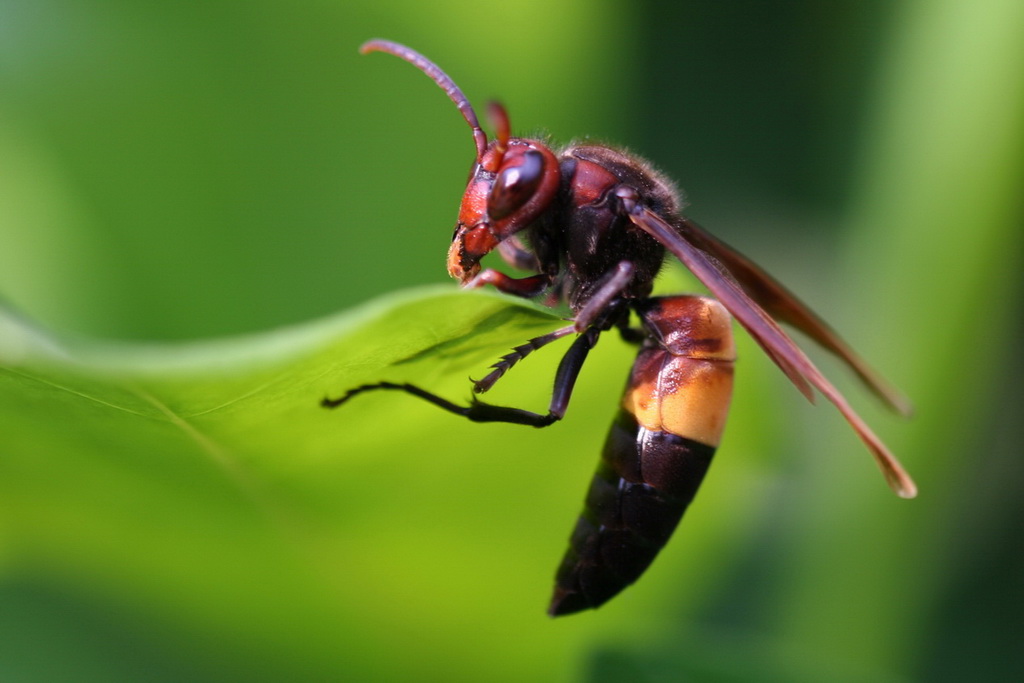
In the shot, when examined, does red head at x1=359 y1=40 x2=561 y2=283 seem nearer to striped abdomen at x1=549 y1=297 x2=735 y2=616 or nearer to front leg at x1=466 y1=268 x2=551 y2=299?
front leg at x1=466 y1=268 x2=551 y2=299

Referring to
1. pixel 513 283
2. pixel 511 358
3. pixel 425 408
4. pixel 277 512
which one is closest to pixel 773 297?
pixel 513 283

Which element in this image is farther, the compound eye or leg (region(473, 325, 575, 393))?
the compound eye

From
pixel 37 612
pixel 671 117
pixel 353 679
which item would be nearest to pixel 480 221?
pixel 353 679

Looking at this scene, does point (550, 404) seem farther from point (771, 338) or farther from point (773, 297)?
point (773, 297)

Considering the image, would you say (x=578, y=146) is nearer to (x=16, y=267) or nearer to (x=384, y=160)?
(x=384, y=160)

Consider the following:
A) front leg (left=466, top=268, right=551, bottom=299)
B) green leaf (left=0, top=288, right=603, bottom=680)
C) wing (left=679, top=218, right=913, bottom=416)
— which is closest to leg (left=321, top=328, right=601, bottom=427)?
green leaf (left=0, top=288, right=603, bottom=680)

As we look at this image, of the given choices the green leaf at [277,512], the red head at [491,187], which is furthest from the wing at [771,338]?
the green leaf at [277,512]
